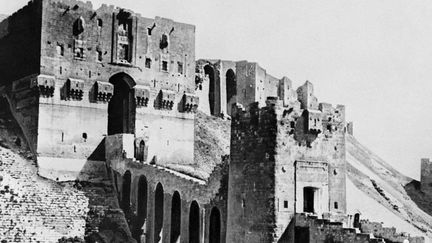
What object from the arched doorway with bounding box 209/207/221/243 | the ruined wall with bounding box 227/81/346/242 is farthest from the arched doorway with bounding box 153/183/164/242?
the ruined wall with bounding box 227/81/346/242

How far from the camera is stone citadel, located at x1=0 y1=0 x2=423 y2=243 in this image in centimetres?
3022

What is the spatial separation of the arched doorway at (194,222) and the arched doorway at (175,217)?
164 centimetres

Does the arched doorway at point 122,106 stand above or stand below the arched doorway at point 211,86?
below

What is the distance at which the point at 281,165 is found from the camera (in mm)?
→ 29641

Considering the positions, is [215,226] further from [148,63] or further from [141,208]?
[148,63]

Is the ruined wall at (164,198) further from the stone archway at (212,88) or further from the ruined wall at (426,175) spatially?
the ruined wall at (426,175)

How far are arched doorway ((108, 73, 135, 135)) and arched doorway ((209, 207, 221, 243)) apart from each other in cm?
1622

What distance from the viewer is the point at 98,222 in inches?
1657

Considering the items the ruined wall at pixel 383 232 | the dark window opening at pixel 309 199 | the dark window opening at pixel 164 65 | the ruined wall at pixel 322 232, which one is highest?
the dark window opening at pixel 164 65

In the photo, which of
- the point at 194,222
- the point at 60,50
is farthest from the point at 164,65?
the point at 194,222

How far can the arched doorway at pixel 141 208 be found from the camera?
43.2 meters

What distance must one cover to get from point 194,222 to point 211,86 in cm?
3845

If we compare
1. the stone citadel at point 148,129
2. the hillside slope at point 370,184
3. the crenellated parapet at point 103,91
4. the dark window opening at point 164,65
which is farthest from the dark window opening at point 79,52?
the hillside slope at point 370,184

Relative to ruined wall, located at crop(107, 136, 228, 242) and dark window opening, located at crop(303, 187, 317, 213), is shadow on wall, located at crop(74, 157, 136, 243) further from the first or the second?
dark window opening, located at crop(303, 187, 317, 213)
